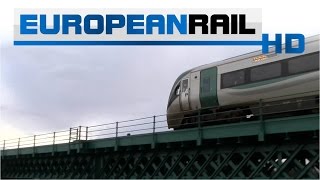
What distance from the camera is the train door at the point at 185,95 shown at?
938 inches

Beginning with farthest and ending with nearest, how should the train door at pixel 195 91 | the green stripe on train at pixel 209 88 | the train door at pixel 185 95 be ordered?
the train door at pixel 185 95 < the train door at pixel 195 91 < the green stripe on train at pixel 209 88

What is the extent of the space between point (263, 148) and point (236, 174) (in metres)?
1.50

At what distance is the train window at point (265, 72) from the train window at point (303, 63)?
0.67 metres

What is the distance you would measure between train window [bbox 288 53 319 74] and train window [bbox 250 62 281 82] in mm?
668

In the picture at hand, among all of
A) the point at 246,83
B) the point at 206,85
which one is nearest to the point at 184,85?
the point at 206,85

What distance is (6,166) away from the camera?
38281mm

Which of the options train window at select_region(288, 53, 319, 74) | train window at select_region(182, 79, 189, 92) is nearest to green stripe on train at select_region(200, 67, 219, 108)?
train window at select_region(182, 79, 189, 92)

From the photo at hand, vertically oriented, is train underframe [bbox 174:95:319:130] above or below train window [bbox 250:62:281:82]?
below

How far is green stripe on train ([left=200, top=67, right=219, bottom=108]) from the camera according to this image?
22.2 m

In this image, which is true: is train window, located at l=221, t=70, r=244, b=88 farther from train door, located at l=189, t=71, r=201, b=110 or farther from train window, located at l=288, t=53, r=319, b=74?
train window, located at l=288, t=53, r=319, b=74

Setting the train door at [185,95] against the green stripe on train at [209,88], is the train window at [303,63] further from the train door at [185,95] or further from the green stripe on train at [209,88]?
the train door at [185,95]


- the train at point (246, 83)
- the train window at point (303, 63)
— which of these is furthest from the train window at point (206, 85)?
the train window at point (303, 63)

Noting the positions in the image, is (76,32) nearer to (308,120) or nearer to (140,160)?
(140,160)

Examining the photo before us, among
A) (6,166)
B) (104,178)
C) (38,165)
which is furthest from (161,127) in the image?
(6,166)
